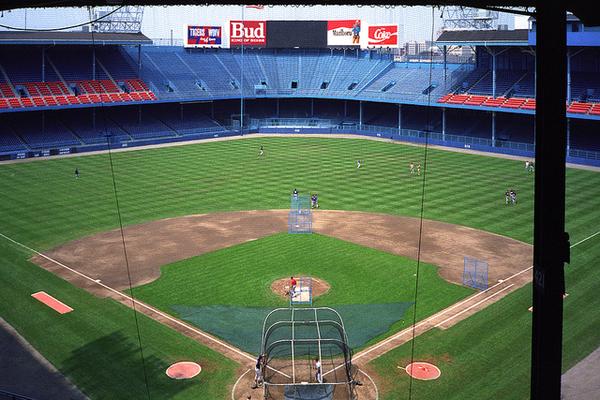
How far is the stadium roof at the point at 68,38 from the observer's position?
2899 inches

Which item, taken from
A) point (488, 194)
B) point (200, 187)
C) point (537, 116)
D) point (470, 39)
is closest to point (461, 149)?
point (470, 39)

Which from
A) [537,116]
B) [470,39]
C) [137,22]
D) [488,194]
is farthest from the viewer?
[137,22]

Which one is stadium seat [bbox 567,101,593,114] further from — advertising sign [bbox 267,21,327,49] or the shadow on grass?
the shadow on grass

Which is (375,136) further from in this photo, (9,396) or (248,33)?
(9,396)

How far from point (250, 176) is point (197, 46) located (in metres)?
47.6

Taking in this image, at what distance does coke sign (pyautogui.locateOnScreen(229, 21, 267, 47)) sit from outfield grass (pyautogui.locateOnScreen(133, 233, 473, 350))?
68170mm

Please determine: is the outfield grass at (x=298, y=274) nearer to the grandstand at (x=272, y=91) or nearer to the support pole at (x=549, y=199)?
the support pole at (x=549, y=199)

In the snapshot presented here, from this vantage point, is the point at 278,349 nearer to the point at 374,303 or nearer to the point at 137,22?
the point at 374,303

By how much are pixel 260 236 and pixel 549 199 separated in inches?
1153

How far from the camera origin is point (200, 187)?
56594 millimetres

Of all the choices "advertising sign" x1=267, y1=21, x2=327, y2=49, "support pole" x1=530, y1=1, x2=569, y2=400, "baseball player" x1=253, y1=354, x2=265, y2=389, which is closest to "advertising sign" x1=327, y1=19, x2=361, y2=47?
"advertising sign" x1=267, y1=21, x2=327, y2=49

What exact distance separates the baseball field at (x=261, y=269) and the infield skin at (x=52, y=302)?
402mm

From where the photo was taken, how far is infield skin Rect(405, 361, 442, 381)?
23.4m

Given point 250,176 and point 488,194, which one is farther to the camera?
point 250,176
